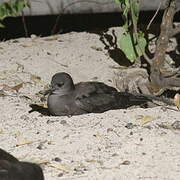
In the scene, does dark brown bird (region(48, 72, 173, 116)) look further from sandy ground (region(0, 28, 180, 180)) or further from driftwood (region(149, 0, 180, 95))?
driftwood (region(149, 0, 180, 95))

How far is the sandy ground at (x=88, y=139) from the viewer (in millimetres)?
4586

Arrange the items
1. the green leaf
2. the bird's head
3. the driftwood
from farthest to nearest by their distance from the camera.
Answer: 1. the green leaf
2. the driftwood
3. the bird's head

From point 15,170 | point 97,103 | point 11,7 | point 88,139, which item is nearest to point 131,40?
point 97,103

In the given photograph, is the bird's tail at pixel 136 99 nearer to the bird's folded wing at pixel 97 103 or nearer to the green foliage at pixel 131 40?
the bird's folded wing at pixel 97 103

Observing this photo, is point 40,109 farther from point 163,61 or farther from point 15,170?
point 15,170

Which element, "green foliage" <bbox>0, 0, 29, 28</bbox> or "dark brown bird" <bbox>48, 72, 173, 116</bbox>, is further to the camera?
"green foliage" <bbox>0, 0, 29, 28</bbox>

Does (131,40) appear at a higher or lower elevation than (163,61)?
higher

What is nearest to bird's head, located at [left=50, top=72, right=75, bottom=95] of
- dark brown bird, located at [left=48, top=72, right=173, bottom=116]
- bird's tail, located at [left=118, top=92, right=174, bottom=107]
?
dark brown bird, located at [left=48, top=72, right=173, bottom=116]

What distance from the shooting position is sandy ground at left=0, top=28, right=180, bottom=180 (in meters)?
4.59

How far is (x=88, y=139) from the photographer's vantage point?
5.04m

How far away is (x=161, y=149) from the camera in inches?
192

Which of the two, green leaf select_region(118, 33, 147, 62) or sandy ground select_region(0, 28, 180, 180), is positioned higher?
green leaf select_region(118, 33, 147, 62)

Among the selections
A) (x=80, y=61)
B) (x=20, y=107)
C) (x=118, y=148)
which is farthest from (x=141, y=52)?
(x=118, y=148)

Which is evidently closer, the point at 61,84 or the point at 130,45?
the point at 61,84
